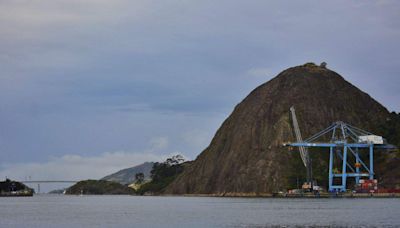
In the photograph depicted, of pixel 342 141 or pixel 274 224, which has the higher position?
pixel 342 141

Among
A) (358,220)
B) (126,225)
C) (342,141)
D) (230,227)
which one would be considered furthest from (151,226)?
(342,141)

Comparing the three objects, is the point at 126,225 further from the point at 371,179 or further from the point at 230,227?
the point at 371,179

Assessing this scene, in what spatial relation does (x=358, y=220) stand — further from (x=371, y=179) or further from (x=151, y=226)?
(x=371, y=179)

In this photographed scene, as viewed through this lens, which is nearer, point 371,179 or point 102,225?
point 102,225

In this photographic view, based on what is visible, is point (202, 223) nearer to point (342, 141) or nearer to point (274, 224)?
point (274, 224)

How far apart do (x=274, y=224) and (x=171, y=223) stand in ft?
37.1

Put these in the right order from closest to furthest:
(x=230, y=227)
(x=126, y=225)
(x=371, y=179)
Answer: (x=230, y=227) < (x=126, y=225) < (x=371, y=179)

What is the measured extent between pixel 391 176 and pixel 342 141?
16431 mm

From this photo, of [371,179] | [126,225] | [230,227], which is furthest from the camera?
[371,179]

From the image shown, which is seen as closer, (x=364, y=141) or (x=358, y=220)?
(x=358, y=220)

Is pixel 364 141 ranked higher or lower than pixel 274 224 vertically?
higher

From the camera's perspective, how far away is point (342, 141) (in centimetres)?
19038

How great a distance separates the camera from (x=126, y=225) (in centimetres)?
7875

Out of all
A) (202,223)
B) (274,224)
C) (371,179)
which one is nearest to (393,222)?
(274,224)
